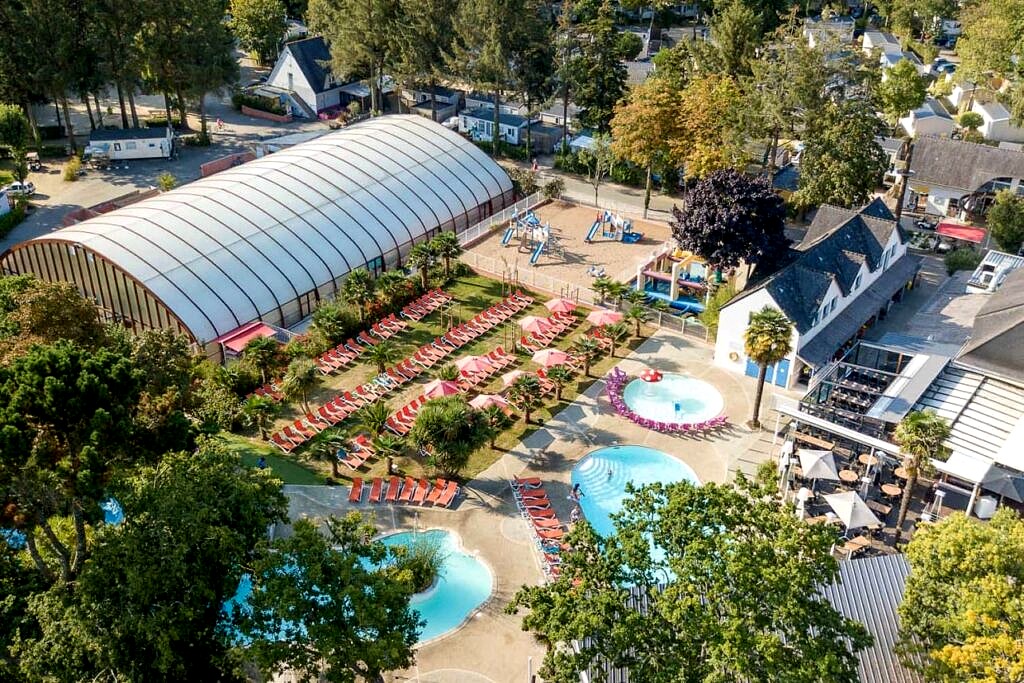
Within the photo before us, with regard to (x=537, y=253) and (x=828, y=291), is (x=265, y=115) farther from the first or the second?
(x=828, y=291)

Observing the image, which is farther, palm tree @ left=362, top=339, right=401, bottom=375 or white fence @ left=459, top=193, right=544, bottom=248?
white fence @ left=459, top=193, right=544, bottom=248

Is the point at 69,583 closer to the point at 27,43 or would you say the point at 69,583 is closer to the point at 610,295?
the point at 610,295

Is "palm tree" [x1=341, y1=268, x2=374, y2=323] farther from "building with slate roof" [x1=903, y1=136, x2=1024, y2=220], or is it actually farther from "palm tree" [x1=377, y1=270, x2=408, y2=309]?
"building with slate roof" [x1=903, y1=136, x2=1024, y2=220]

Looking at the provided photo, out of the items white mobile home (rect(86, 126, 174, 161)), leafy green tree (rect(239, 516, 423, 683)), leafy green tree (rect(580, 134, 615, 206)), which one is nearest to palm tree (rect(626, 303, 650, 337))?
leafy green tree (rect(580, 134, 615, 206))

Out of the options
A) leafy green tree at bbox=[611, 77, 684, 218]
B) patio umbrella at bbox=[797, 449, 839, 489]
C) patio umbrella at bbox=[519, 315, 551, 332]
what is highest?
leafy green tree at bbox=[611, 77, 684, 218]

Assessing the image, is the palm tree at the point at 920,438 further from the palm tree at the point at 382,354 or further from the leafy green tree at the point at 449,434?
the palm tree at the point at 382,354
